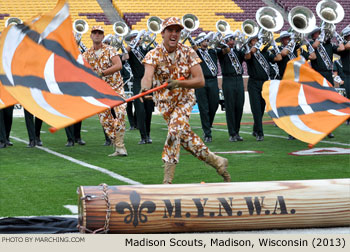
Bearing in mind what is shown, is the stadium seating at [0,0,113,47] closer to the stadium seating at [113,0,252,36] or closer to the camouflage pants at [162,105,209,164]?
the stadium seating at [113,0,252,36]

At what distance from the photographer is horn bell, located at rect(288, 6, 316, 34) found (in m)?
12.7

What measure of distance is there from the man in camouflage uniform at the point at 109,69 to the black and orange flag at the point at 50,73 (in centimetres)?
455

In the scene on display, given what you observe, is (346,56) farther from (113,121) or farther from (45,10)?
(45,10)

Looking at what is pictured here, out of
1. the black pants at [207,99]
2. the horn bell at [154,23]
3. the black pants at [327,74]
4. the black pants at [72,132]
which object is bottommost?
the black pants at [72,132]

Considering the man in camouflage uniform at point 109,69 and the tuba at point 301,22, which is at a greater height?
the tuba at point 301,22

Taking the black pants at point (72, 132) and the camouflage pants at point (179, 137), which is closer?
the camouflage pants at point (179, 137)

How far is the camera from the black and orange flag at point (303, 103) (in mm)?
5926

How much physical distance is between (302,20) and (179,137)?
7392 millimetres

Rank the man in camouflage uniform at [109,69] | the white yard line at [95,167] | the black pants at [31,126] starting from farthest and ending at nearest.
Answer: the black pants at [31,126]
the man in camouflage uniform at [109,69]
the white yard line at [95,167]

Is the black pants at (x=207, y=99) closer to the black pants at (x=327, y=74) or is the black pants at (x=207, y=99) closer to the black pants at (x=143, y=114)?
the black pants at (x=143, y=114)

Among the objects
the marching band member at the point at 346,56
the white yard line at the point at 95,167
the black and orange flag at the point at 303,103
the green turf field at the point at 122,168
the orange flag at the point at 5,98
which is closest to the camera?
the orange flag at the point at 5,98

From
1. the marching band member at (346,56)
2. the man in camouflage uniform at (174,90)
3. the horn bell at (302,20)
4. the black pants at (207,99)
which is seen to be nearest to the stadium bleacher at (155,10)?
the horn bell at (302,20)
